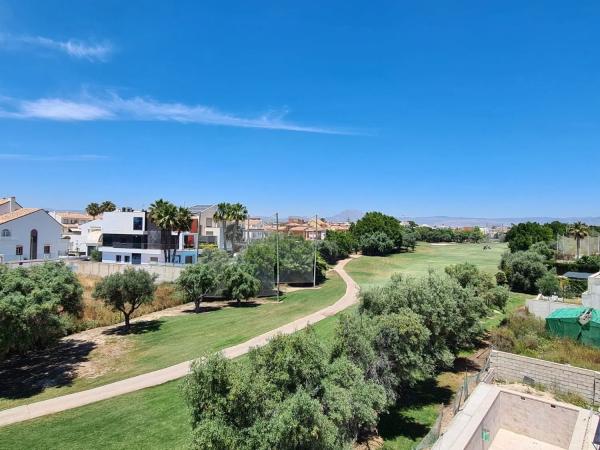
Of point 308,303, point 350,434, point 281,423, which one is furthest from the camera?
point 308,303

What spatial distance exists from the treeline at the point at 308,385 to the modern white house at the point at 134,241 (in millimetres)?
46384

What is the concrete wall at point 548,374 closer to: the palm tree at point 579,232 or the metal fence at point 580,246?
the metal fence at point 580,246

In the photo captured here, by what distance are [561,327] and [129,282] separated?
2937cm

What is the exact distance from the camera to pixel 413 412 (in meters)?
17.7

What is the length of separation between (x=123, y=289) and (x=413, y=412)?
887 inches

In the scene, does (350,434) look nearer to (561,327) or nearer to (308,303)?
(561,327)

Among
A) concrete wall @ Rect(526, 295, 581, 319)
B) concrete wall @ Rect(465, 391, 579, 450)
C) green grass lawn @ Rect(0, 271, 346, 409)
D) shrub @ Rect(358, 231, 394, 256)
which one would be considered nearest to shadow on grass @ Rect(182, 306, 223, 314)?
green grass lawn @ Rect(0, 271, 346, 409)

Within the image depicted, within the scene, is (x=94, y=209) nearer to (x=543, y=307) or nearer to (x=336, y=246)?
(x=336, y=246)

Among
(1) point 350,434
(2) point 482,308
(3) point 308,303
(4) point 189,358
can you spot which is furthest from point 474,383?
(3) point 308,303

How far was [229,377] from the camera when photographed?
376 inches

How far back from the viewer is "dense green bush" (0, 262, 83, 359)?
19.4m

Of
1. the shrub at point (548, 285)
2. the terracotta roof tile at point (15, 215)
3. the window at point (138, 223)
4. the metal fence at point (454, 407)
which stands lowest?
the metal fence at point (454, 407)

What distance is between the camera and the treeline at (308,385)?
9.31 meters

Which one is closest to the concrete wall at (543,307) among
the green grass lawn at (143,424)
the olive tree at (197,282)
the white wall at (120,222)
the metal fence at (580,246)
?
the green grass lawn at (143,424)
